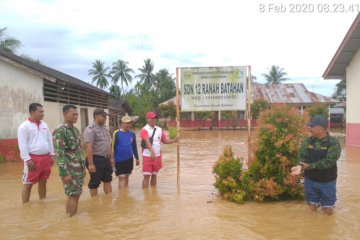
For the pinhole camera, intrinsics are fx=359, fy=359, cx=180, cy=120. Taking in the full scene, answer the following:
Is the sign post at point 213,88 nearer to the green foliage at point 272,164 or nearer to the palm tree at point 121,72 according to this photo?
the green foliage at point 272,164

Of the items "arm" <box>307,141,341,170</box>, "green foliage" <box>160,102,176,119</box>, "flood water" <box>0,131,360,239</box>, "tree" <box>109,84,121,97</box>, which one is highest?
"tree" <box>109,84,121,97</box>

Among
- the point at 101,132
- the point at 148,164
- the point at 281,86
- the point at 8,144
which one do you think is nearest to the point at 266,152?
the point at 148,164

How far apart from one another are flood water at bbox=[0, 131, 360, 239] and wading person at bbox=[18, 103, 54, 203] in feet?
1.62

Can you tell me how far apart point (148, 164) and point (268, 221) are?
9.09ft

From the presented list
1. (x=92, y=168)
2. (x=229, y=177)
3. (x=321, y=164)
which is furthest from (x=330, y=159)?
(x=92, y=168)

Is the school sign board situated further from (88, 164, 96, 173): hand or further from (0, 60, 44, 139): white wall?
(0, 60, 44, 139): white wall

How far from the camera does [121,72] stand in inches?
2441

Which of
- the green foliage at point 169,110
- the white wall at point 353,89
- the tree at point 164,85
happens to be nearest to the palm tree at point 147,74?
the tree at point 164,85

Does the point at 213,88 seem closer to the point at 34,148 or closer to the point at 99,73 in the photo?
the point at 34,148

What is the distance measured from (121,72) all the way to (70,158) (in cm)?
5803

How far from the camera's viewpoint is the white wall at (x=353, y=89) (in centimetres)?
1546

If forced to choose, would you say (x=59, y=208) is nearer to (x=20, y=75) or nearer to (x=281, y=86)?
(x=20, y=75)

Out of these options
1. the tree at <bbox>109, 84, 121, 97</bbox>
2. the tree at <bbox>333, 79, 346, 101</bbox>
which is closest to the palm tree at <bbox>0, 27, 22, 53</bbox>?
the tree at <bbox>109, 84, 121, 97</bbox>

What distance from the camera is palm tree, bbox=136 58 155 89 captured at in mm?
60156
